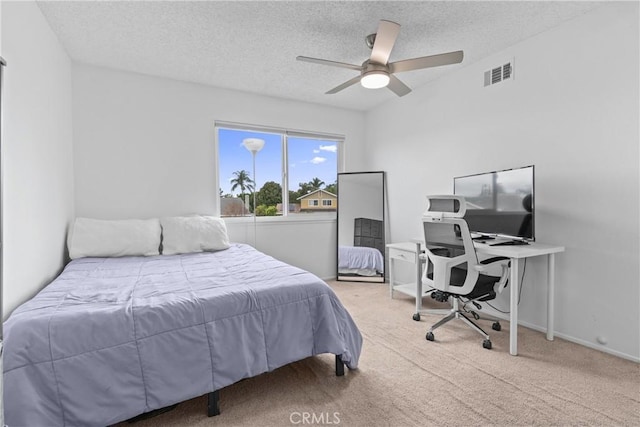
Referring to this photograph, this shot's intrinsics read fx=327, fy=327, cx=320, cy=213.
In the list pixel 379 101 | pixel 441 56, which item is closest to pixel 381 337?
pixel 441 56

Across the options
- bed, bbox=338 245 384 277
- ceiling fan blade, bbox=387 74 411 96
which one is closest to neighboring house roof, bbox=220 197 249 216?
bed, bbox=338 245 384 277

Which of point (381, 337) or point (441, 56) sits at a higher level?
point (441, 56)

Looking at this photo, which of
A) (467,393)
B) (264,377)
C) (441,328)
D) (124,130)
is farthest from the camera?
(124,130)

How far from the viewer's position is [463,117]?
3.40 metres

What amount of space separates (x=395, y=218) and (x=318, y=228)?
1.05 meters

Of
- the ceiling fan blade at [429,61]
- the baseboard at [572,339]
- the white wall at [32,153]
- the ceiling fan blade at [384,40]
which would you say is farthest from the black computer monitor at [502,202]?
the white wall at [32,153]

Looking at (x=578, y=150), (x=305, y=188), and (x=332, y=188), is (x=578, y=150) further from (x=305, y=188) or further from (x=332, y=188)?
(x=305, y=188)

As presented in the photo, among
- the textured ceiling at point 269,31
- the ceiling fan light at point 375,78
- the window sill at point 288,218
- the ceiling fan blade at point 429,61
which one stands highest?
the textured ceiling at point 269,31

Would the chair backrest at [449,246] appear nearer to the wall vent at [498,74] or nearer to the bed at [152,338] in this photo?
the bed at [152,338]

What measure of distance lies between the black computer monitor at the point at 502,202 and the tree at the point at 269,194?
223 cm

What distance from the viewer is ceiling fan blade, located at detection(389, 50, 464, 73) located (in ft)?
7.60

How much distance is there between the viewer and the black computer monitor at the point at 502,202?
8.29 ft

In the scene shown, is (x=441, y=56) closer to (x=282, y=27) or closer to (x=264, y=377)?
(x=282, y=27)

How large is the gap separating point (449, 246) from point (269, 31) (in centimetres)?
220
